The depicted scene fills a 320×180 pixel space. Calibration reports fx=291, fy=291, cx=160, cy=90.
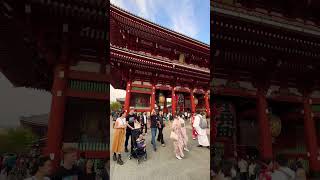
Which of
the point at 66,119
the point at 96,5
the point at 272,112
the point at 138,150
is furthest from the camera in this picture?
the point at 272,112

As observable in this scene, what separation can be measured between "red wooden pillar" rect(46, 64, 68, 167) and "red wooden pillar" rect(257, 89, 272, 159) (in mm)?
2540

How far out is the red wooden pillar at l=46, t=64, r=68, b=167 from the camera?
3301 millimetres

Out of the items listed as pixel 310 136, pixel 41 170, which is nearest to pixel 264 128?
pixel 310 136

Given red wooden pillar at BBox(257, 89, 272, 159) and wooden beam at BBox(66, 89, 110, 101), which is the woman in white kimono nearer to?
wooden beam at BBox(66, 89, 110, 101)

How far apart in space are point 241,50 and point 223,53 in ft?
0.83

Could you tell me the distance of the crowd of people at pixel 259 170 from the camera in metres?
3.40

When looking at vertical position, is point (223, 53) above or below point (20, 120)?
above

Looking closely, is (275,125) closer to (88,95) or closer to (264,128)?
(264,128)

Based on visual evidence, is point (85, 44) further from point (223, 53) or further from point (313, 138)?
point (313, 138)

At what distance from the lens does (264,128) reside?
12.8ft

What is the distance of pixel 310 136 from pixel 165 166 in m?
2.54

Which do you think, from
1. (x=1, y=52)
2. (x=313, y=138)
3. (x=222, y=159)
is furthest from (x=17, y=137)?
(x=313, y=138)

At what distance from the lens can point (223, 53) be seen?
3.73 meters

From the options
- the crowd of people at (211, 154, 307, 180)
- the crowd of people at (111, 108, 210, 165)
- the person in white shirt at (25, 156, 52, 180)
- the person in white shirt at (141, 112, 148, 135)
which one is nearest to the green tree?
the crowd of people at (111, 108, 210, 165)
